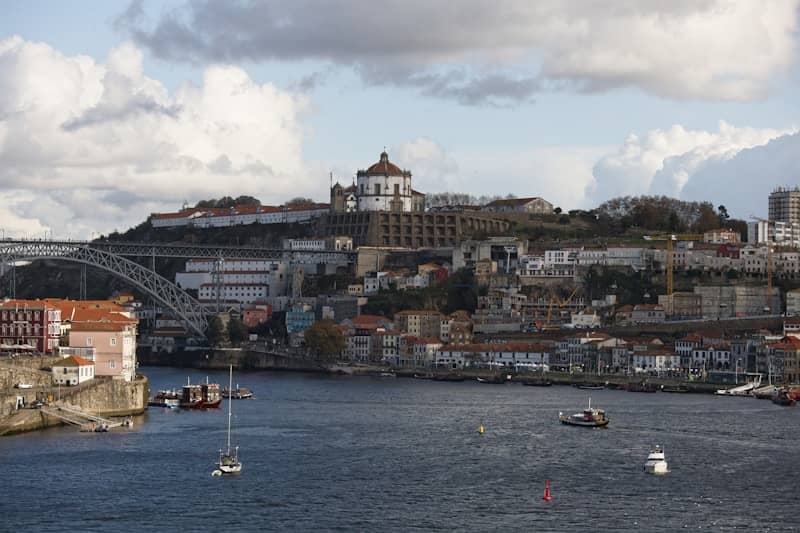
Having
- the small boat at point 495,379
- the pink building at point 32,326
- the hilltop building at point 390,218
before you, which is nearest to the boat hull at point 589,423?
the pink building at point 32,326

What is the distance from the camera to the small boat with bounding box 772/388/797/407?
60906mm

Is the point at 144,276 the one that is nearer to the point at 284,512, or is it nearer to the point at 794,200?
the point at 284,512

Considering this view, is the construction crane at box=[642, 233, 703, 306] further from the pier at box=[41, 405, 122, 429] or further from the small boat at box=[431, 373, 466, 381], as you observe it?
the pier at box=[41, 405, 122, 429]

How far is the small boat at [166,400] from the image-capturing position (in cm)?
5353

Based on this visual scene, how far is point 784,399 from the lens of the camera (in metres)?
61.3

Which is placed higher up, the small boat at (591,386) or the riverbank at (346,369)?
the riverbank at (346,369)

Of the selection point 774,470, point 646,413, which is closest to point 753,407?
point 646,413

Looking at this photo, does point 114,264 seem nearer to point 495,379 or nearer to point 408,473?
point 495,379

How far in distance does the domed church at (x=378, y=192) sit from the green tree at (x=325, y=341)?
83.1 ft

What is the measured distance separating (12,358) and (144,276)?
133 ft

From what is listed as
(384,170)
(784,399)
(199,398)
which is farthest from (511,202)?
(199,398)

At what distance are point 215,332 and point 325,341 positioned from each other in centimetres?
932

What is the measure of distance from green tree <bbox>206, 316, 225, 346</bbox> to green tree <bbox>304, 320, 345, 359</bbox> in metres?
6.95

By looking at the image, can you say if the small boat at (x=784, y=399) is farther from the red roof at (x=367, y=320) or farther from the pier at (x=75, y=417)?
the red roof at (x=367, y=320)
